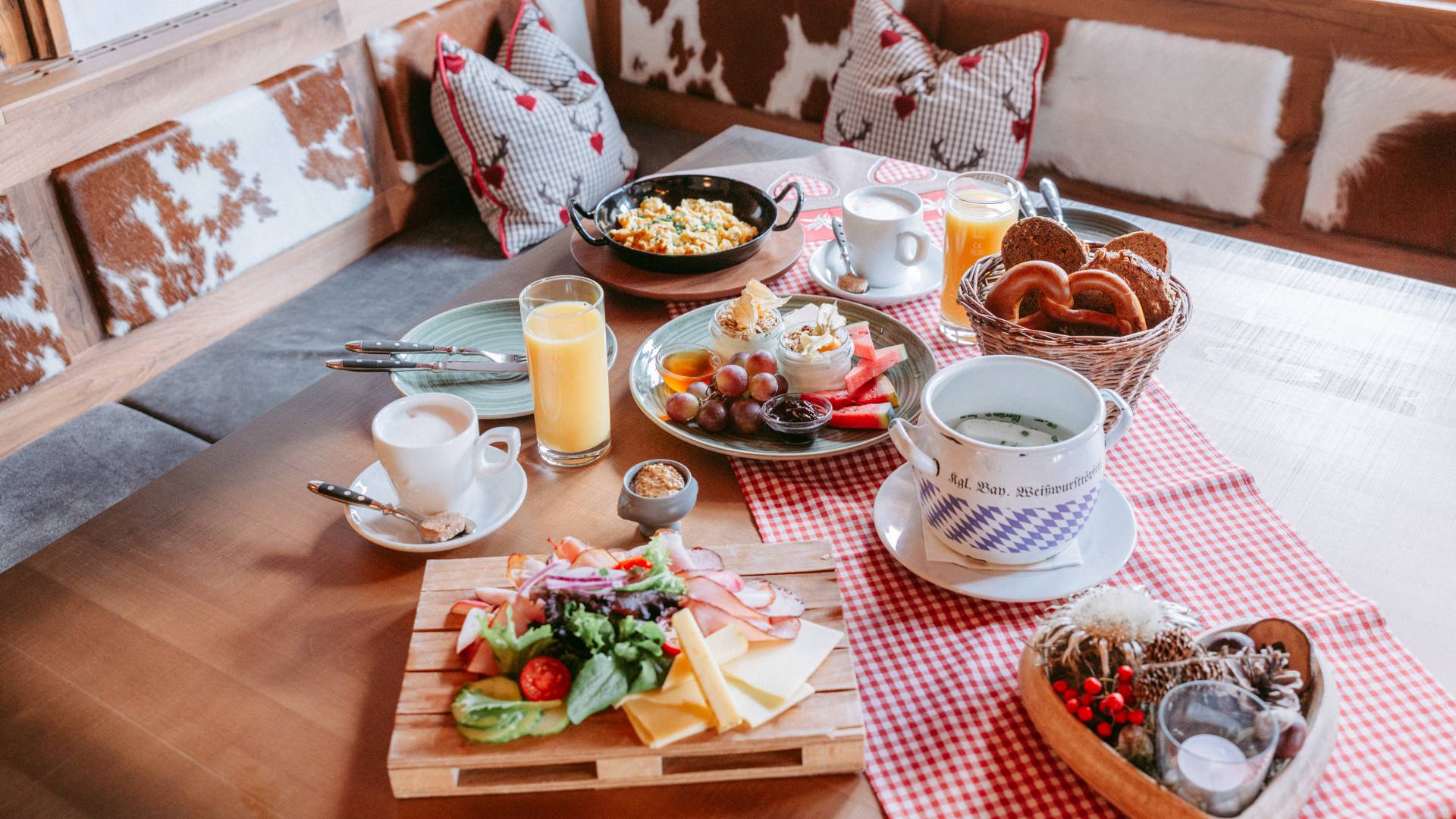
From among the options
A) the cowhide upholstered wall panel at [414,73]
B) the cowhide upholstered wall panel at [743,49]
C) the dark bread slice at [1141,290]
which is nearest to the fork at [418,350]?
the dark bread slice at [1141,290]

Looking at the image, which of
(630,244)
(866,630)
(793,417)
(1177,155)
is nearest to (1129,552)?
(866,630)

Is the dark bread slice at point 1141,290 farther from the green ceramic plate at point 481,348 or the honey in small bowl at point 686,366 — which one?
the green ceramic plate at point 481,348

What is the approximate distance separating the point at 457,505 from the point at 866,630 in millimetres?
482

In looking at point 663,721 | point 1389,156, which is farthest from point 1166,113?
point 663,721

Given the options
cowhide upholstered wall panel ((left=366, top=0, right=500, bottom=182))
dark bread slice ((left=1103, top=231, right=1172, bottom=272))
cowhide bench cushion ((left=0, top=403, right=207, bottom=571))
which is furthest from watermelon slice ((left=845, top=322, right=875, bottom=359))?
cowhide upholstered wall panel ((left=366, top=0, right=500, bottom=182))

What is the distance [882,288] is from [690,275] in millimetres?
300

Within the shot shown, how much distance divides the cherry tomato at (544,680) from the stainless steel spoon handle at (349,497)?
0.34m

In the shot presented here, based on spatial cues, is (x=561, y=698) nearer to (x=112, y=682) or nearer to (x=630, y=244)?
(x=112, y=682)

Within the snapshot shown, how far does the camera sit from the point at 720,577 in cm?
96

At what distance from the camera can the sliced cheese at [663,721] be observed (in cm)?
84

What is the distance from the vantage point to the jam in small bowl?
4.08 ft

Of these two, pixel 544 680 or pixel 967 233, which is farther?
pixel 967 233

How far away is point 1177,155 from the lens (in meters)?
2.60

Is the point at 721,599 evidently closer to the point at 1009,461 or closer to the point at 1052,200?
the point at 1009,461
